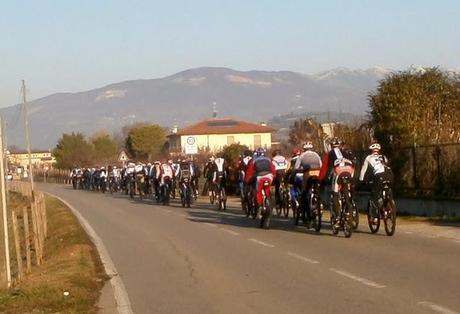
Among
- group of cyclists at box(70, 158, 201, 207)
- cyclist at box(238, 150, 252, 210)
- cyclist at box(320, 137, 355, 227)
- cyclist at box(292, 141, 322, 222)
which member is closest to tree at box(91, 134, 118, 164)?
group of cyclists at box(70, 158, 201, 207)

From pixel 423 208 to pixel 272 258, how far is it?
990 centimetres

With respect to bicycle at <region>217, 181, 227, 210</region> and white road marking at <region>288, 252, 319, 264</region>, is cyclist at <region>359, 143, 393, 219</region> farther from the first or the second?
bicycle at <region>217, 181, 227, 210</region>

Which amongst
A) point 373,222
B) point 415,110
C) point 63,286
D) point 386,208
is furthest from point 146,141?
point 63,286

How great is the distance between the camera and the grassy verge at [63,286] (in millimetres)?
11781

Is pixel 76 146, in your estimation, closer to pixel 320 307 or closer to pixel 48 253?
pixel 48 253

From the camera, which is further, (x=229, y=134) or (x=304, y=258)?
(x=229, y=134)

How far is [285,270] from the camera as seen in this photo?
14312 mm

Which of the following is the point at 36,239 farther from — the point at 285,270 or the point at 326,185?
the point at 285,270

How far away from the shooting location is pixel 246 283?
1305cm

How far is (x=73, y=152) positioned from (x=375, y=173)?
109449mm

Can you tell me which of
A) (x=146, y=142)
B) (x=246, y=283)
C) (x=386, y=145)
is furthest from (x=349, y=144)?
(x=146, y=142)

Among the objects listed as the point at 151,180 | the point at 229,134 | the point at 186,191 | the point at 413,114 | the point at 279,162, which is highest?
the point at 229,134

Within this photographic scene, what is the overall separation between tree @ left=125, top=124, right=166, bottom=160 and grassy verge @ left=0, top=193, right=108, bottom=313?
9450 centimetres

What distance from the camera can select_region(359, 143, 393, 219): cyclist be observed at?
18.9 meters
